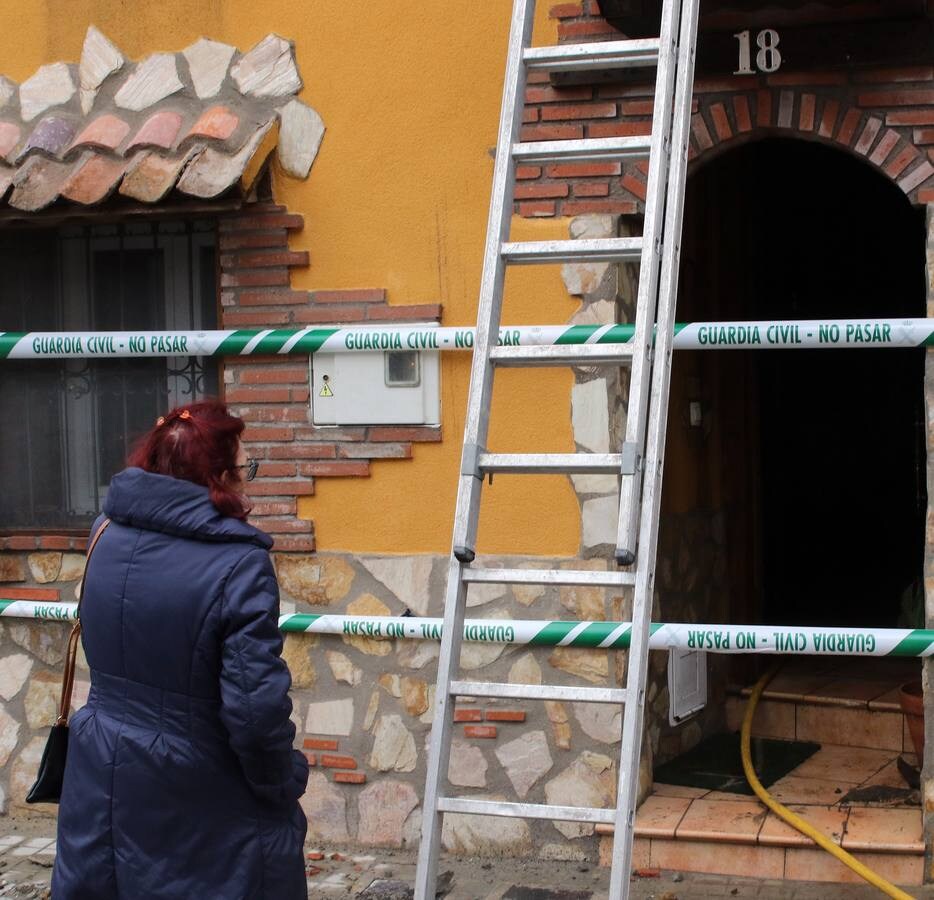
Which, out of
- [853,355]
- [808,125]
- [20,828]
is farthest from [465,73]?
[853,355]

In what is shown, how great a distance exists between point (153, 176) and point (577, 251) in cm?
211

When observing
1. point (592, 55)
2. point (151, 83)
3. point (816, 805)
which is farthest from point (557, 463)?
point (151, 83)

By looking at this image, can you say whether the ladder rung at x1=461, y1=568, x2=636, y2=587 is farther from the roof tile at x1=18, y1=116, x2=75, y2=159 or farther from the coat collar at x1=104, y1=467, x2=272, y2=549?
the roof tile at x1=18, y1=116, x2=75, y2=159

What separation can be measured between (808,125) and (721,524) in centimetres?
239

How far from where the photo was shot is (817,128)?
199 inches

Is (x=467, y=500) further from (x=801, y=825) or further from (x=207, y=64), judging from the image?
(x=207, y=64)

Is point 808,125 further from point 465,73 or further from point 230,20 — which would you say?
point 230,20

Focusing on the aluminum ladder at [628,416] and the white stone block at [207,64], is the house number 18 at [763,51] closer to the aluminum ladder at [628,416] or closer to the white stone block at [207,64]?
the aluminum ladder at [628,416]

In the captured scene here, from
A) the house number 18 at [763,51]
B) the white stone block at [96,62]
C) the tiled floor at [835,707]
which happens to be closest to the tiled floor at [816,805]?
the tiled floor at [835,707]

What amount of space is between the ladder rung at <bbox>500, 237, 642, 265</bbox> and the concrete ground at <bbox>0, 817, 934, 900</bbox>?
7.91ft

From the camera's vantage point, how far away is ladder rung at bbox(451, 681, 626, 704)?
3.62m

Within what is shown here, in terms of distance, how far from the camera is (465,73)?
5.46 metres

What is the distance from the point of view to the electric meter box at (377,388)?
5.55 meters

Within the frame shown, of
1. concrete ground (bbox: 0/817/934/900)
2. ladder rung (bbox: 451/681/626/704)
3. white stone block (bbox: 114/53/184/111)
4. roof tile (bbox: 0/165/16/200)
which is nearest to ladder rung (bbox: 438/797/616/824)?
ladder rung (bbox: 451/681/626/704)
